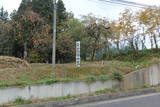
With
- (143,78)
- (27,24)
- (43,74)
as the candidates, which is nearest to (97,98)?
(43,74)

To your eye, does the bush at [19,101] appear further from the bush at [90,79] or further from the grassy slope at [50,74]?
the bush at [90,79]

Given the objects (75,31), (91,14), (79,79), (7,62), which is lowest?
(79,79)

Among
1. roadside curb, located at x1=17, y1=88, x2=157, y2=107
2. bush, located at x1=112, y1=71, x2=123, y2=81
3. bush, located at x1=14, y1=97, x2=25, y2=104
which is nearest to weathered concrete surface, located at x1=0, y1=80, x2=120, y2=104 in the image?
bush, located at x1=14, y1=97, x2=25, y2=104

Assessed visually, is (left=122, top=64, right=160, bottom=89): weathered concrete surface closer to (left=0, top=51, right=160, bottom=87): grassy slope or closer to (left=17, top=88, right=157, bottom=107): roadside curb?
(left=0, top=51, right=160, bottom=87): grassy slope

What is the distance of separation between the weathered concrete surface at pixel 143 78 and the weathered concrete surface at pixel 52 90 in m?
0.96

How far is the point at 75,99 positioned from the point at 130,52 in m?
17.1

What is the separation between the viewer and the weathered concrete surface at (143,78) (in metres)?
12.3

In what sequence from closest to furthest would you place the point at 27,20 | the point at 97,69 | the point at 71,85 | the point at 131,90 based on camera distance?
the point at 71,85, the point at 131,90, the point at 97,69, the point at 27,20

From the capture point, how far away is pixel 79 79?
10453 millimetres

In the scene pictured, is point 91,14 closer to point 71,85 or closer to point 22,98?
point 71,85

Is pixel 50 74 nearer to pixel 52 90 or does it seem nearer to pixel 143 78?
pixel 52 90

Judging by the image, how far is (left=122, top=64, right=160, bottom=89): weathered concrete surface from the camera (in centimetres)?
1230

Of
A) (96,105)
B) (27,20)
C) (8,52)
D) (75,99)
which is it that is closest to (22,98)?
(75,99)

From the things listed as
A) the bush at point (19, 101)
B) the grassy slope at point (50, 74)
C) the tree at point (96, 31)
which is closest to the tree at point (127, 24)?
the tree at point (96, 31)
